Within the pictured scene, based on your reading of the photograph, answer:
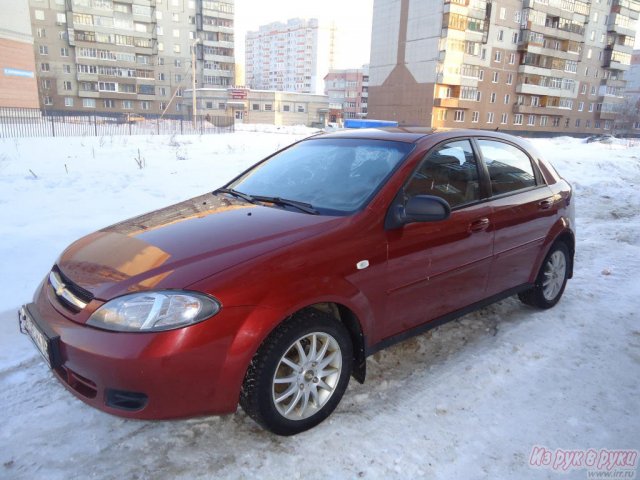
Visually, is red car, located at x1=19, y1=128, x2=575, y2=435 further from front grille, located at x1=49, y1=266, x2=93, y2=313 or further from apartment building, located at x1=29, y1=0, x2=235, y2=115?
apartment building, located at x1=29, y1=0, x2=235, y2=115

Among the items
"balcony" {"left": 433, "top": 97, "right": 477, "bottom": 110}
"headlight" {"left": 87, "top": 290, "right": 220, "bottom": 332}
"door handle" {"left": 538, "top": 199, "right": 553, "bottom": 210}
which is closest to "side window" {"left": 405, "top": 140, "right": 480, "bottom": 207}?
"door handle" {"left": 538, "top": 199, "right": 553, "bottom": 210}

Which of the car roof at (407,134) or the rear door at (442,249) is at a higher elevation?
the car roof at (407,134)

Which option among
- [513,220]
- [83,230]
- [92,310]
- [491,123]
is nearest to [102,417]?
[92,310]

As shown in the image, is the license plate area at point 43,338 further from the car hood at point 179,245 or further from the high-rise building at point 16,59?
the high-rise building at point 16,59

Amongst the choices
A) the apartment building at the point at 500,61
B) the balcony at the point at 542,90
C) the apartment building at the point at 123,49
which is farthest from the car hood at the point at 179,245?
the apartment building at the point at 123,49

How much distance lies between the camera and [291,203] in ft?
10.3

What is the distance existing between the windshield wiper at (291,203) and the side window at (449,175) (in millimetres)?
626

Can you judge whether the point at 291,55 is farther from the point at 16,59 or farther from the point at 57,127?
the point at 57,127

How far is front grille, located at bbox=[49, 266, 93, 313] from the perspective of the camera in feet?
7.84

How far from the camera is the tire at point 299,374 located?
7.80ft

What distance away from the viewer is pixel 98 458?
2398 millimetres

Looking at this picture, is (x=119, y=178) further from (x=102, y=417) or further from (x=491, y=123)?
Result: (x=491, y=123)

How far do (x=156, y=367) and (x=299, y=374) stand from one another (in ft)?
2.52

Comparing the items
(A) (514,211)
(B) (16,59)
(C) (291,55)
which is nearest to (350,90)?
(C) (291,55)
